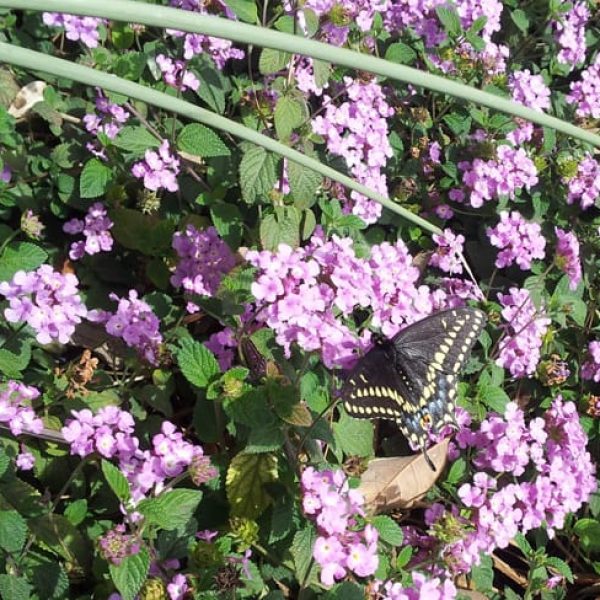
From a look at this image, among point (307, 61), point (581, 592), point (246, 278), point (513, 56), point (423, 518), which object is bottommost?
point (581, 592)

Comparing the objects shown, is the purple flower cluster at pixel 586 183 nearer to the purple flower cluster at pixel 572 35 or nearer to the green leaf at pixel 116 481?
the purple flower cluster at pixel 572 35

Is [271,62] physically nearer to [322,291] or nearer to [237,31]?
[322,291]

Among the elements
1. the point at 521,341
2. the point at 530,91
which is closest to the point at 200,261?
the point at 521,341

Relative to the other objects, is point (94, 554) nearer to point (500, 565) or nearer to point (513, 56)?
point (500, 565)

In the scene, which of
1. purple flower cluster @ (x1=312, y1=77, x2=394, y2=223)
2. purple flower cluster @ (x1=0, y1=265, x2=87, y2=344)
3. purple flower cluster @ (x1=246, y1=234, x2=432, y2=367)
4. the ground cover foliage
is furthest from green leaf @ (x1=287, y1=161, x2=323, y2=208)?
purple flower cluster @ (x1=0, y1=265, x2=87, y2=344)

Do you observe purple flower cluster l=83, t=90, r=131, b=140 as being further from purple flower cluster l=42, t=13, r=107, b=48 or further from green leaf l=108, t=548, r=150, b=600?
green leaf l=108, t=548, r=150, b=600

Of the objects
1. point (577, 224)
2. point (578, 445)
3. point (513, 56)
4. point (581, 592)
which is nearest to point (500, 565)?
point (581, 592)

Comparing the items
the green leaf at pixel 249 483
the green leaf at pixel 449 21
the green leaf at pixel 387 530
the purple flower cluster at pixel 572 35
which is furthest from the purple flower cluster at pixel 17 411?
the purple flower cluster at pixel 572 35
